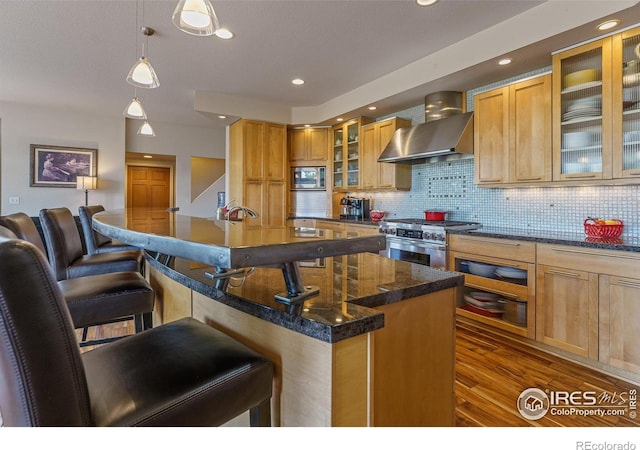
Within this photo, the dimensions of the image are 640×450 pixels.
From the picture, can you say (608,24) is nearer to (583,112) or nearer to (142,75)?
(583,112)

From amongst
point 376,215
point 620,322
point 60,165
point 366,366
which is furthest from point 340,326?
point 60,165

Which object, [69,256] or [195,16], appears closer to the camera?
[195,16]

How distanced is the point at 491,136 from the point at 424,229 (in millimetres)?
1098

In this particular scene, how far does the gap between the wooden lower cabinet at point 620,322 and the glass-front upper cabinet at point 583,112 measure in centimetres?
82

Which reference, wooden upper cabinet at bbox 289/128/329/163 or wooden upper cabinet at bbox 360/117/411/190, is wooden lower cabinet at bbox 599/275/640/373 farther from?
wooden upper cabinet at bbox 289/128/329/163

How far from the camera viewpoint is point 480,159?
11.0ft

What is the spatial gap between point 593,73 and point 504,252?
1.53 metres

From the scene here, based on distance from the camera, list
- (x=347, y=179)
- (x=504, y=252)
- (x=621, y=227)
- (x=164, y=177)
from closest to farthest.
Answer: (x=621, y=227) → (x=504, y=252) → (x=347, y=179) → (x=164, y=177)

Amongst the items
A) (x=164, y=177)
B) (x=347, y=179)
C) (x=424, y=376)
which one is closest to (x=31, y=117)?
(x=164, y=177)

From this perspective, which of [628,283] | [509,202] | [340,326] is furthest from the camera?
[509,202]

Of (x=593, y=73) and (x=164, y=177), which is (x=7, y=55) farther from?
(x=593, y=73)

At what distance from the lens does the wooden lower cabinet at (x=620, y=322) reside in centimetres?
211

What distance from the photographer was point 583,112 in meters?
2.62

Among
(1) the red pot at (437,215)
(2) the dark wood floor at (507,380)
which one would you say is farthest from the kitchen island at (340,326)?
(1) the red pot at (437,215)
